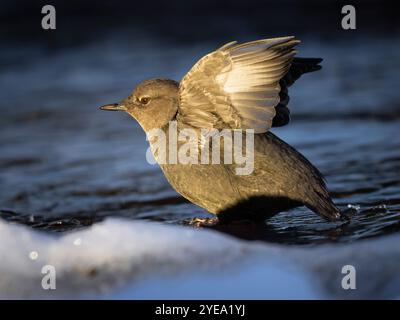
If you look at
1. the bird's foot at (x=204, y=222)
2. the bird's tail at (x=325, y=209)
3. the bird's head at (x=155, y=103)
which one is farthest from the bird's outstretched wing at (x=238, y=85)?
the bird's foot at (x=204, y=222)

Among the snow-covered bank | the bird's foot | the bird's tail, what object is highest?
the bird's tail

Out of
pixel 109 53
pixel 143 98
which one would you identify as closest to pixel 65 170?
pixel 143 98

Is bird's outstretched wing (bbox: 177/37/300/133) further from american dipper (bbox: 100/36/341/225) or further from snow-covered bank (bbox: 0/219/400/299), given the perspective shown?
snow-covered bank (bbox: 0/219/400/299)

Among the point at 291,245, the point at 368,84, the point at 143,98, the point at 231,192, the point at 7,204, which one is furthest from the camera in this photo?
the point at 368,84

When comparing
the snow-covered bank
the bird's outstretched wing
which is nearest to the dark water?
the snow-covered bank

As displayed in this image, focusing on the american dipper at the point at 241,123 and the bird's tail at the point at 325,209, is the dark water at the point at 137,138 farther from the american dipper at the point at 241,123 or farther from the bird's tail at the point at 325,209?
the american dipper at the point at 241,123
